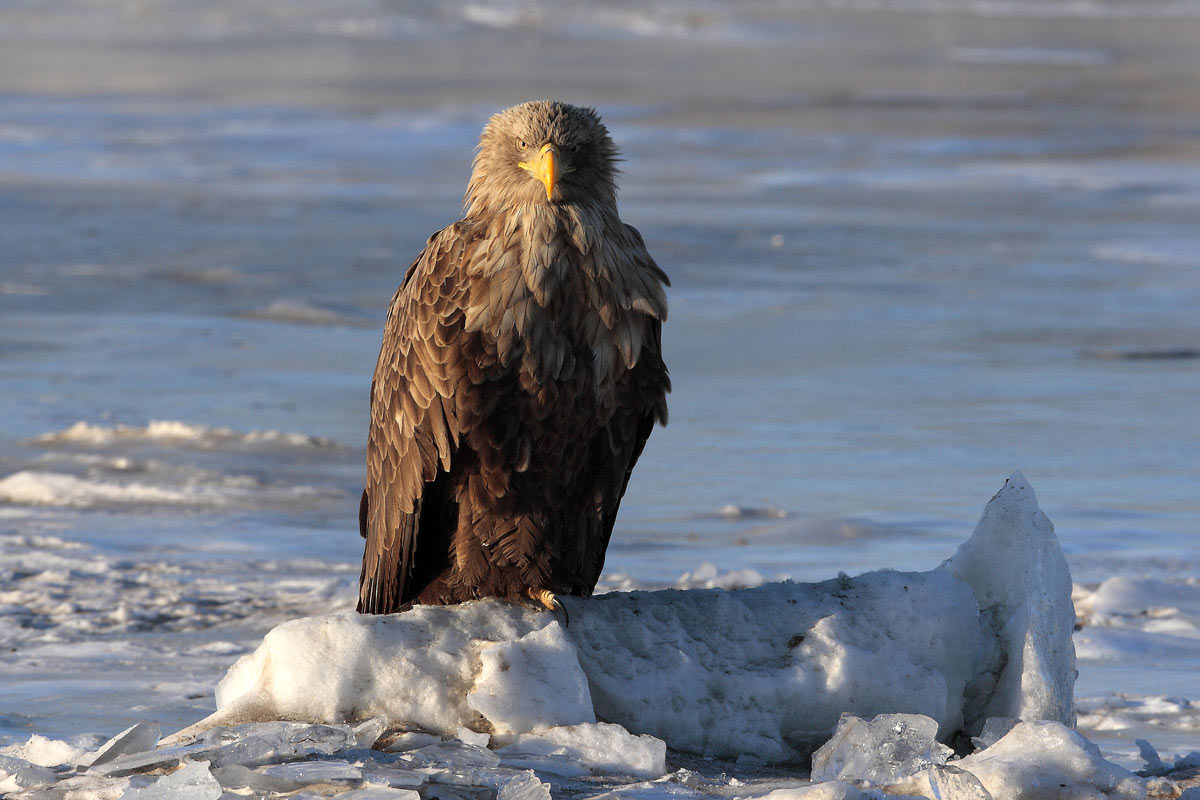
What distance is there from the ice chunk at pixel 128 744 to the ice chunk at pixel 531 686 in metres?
0.72

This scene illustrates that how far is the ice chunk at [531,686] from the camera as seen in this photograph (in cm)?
443

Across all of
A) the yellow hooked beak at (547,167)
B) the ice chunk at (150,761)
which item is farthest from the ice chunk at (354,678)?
the yellow hooked beak at (547,167)

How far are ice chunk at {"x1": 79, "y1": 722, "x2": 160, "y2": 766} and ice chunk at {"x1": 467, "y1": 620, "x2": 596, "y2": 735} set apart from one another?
0.72 metres

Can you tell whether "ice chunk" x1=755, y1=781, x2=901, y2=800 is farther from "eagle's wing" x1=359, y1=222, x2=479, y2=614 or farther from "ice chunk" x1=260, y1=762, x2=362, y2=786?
"eagle's wing" x1=359, y1=222, x2=479, y2=614

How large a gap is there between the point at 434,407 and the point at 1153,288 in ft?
29.9

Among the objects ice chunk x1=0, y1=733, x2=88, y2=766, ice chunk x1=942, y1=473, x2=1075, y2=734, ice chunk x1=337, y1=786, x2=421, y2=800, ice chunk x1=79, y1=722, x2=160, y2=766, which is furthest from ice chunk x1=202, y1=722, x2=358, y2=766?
ice chunk x1=942, y1=473, x2=1075, y2=734

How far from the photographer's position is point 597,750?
4383mm

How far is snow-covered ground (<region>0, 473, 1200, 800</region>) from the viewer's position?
4105 mm

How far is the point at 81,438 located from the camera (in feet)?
29.3

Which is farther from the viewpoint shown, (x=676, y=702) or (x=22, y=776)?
(x=676, y=702)

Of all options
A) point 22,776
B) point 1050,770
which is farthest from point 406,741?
point 1050,770

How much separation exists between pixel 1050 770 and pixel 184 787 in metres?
1.83

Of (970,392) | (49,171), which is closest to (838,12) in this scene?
(49,171)

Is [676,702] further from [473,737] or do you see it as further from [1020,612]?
[1020,612]
